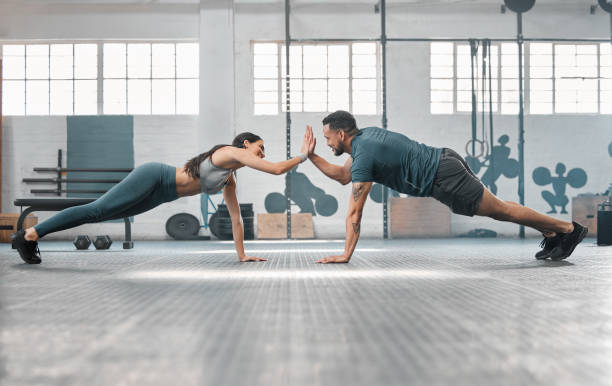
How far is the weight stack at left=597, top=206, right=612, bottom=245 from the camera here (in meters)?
5.80

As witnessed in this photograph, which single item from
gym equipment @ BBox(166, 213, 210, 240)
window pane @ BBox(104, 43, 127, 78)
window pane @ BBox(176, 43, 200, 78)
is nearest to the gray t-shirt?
gym equipment @ BBox(166, 213, 210, 240)

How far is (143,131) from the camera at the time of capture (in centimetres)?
884

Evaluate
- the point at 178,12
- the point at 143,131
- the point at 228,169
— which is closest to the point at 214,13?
the point at 178,12

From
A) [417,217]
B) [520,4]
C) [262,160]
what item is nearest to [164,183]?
[262,160]

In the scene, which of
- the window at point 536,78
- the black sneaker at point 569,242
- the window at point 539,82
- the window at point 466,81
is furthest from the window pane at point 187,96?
the black sneaker at point 569,242

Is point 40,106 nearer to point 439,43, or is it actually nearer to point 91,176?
point 91,176

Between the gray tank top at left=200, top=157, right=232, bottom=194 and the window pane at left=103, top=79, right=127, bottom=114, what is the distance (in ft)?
20.2

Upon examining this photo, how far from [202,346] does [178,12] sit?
335 inches

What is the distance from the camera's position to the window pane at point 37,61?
29.7 ft

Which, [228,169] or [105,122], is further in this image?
[105,122]

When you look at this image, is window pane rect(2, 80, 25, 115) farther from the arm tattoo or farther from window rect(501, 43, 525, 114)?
window rect(501, 43, 525, 114)

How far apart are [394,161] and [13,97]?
26.9ft

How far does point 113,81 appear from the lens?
29.5 feet

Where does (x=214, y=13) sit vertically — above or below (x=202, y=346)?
above
